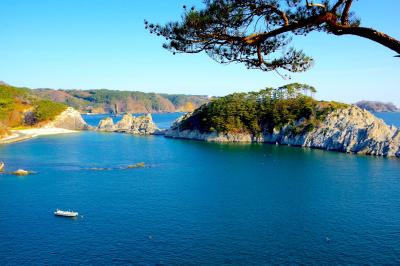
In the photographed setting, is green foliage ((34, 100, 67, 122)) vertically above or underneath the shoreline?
above

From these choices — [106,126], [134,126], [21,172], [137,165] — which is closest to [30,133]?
[106,126]

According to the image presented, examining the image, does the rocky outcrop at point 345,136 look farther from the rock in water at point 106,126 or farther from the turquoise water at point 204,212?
the rock in water at point 106,126

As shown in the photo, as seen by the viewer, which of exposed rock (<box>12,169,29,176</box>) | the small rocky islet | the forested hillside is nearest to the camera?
exposed rock (<box>12,169,29,176</box>)

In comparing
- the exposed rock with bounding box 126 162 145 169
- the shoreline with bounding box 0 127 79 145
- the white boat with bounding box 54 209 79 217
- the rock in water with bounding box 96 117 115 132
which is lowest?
the white boat with bounding box 54 209 79 217

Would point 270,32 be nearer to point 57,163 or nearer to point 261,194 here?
point 261,194

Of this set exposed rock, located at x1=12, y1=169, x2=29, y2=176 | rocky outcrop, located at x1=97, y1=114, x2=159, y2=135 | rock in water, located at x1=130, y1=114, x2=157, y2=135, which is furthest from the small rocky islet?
exposed rock, located at x1=12, y1=169, x2=29, y2=176

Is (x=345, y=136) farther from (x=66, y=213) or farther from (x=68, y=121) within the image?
(x=68, y=121)

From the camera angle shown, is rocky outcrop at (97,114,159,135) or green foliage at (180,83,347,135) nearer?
green foliage at (180,83,347,135)

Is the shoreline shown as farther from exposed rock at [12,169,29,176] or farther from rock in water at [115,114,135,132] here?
exposed rock at [12,169,29,176]

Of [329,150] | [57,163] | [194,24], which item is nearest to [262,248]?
[194,24]
